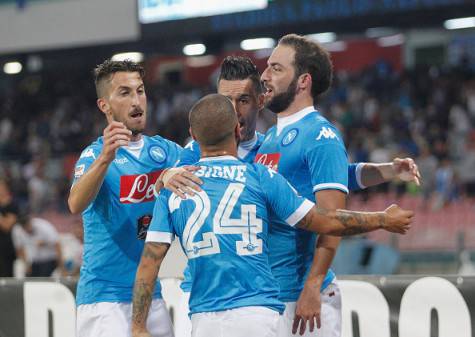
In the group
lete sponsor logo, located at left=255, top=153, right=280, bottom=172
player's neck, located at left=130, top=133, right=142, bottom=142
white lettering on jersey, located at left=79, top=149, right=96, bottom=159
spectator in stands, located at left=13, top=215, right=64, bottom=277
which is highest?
player's neck, located at left=130, top=133, right=142, bottom=142

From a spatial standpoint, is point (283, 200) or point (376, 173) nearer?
point (283, 200)

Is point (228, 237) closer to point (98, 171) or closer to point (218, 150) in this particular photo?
point (218, 150)

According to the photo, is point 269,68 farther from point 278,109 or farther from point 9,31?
point 9,31

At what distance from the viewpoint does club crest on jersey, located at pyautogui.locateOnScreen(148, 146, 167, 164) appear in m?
5.28

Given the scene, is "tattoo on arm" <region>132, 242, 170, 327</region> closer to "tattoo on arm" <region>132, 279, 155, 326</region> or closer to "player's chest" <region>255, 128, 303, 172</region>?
"tattoo on arm" <region>132, 279, 155, 326</region>

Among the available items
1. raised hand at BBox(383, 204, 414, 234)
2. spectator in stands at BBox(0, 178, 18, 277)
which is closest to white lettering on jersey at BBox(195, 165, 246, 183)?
raised hand at BBox(383, 204, 414, 234)

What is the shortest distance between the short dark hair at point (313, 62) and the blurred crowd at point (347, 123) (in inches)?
422

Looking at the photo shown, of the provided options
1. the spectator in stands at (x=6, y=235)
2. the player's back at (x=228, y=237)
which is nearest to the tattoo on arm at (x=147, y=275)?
the player's back at (x=228, y=237)

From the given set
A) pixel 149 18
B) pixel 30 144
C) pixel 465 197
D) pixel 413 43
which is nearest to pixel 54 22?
pixel 149 18

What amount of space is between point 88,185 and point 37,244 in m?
8.10

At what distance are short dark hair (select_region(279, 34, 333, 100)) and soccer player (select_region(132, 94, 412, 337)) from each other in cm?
76

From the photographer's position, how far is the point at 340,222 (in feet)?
14.2

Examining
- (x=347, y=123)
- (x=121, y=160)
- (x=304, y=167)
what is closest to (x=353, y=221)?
(x=304, y=167)

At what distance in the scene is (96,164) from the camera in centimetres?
466
